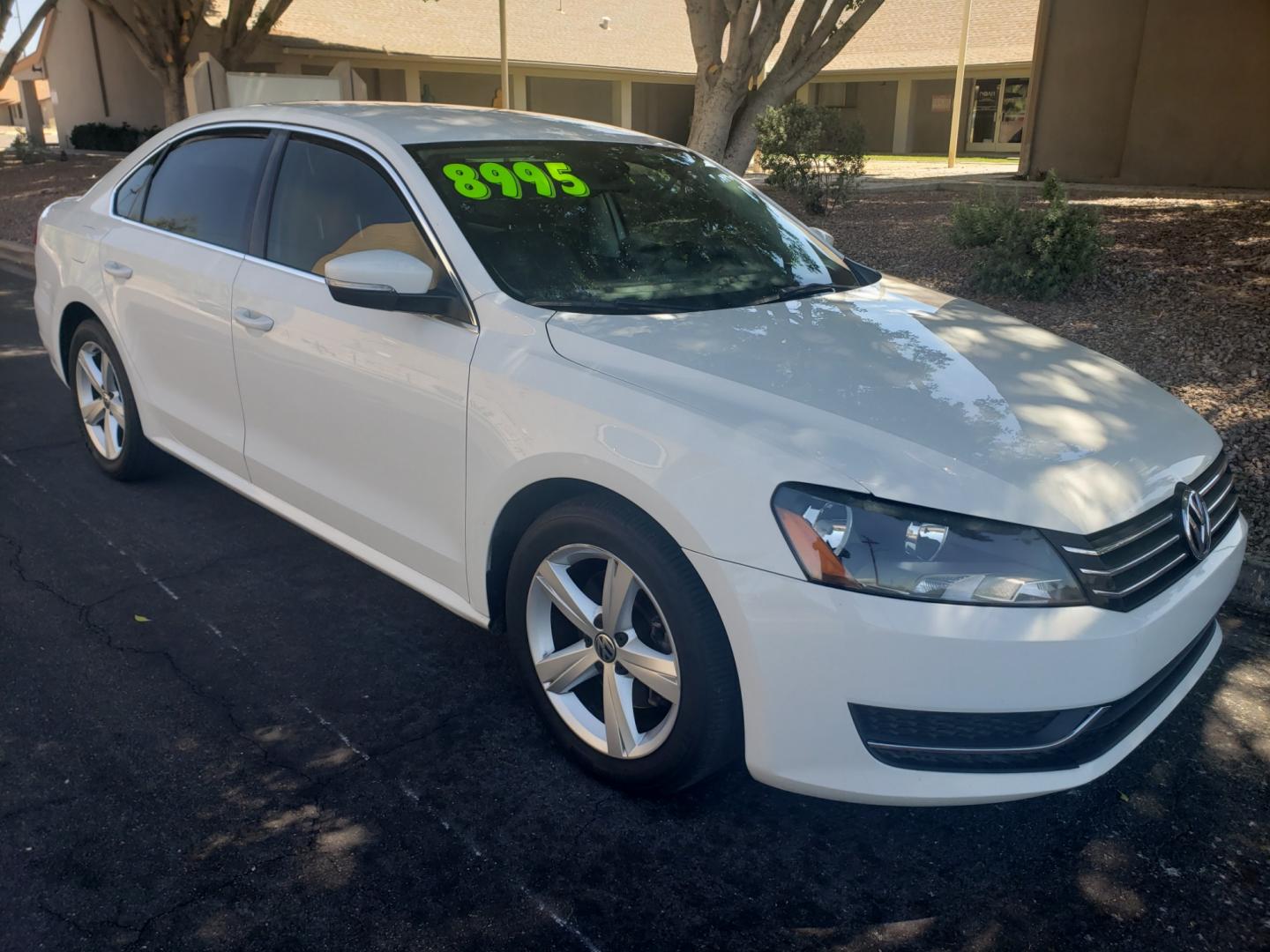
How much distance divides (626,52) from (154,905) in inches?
1261

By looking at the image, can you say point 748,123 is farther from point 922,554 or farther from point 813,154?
point 922,554

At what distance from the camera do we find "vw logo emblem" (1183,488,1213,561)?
9.31ft

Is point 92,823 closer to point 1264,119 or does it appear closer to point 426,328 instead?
point 426,328

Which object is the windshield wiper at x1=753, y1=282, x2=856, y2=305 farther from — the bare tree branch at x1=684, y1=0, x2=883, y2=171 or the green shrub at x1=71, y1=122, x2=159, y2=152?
the green shrub at x1=71, y1=122, x2=159, y2=152

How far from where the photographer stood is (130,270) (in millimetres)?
4742

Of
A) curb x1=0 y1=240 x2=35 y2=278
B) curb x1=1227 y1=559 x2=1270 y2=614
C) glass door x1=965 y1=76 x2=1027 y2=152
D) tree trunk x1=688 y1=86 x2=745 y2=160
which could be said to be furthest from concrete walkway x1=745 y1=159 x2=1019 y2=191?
curb x1=1227 y1=559 x2=1270 y2=614

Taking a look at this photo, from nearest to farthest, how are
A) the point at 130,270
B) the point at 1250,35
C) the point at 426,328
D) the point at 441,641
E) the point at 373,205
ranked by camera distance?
1. the point at 426,328
2. the point at 373,205
3. the point at 441,641
4. the point at 130,270
5. the point at 1250,35

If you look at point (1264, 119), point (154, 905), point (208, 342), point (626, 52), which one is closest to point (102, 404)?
point (208, 342)

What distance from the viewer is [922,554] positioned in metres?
2.50

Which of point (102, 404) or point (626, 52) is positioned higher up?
point (626, 52)

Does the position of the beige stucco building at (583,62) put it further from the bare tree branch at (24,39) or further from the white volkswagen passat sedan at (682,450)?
the white volkswagen passat sedan at (682,450)

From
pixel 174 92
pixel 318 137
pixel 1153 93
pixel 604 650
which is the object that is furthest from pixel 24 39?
pixel 604 650

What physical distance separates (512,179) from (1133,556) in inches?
91.8

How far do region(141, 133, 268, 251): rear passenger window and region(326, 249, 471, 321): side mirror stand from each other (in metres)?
1.13
